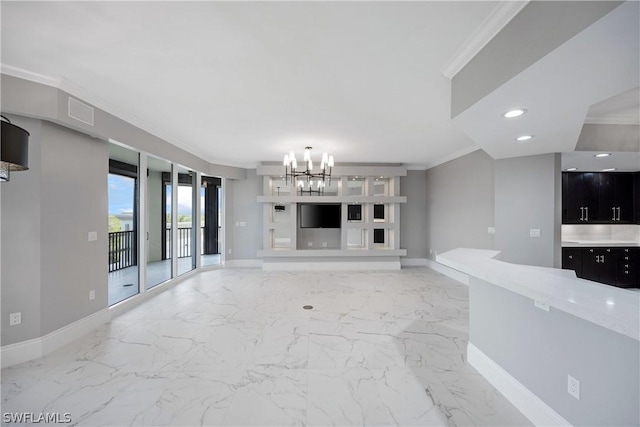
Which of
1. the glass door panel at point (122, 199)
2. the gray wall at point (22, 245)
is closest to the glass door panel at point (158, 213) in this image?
the glass door panel at point (122, 199)

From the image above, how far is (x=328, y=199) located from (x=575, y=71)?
5.22 m

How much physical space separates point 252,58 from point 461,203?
5.06 metres

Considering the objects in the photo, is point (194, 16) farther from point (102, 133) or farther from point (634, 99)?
point (634, 99)

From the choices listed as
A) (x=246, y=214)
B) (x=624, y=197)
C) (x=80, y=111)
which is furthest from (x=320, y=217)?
(x=624, y=197)

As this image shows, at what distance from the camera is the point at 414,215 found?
700 centimetres

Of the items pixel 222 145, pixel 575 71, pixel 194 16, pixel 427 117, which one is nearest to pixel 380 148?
pixel 427 117

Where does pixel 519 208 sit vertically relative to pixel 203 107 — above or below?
below

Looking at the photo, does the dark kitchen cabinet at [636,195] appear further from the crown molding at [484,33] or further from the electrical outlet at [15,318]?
the electrical outlet at [15,318]

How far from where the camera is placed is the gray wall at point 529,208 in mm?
2953

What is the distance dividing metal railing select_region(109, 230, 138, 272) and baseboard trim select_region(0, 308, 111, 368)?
9.29 ft

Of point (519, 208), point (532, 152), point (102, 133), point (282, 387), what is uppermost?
point (102, 133)

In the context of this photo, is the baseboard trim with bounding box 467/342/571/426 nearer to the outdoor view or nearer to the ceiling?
the ceiling

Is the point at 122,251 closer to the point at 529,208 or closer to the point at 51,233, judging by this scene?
the point at 51,233

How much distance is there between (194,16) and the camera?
5.46 ft
